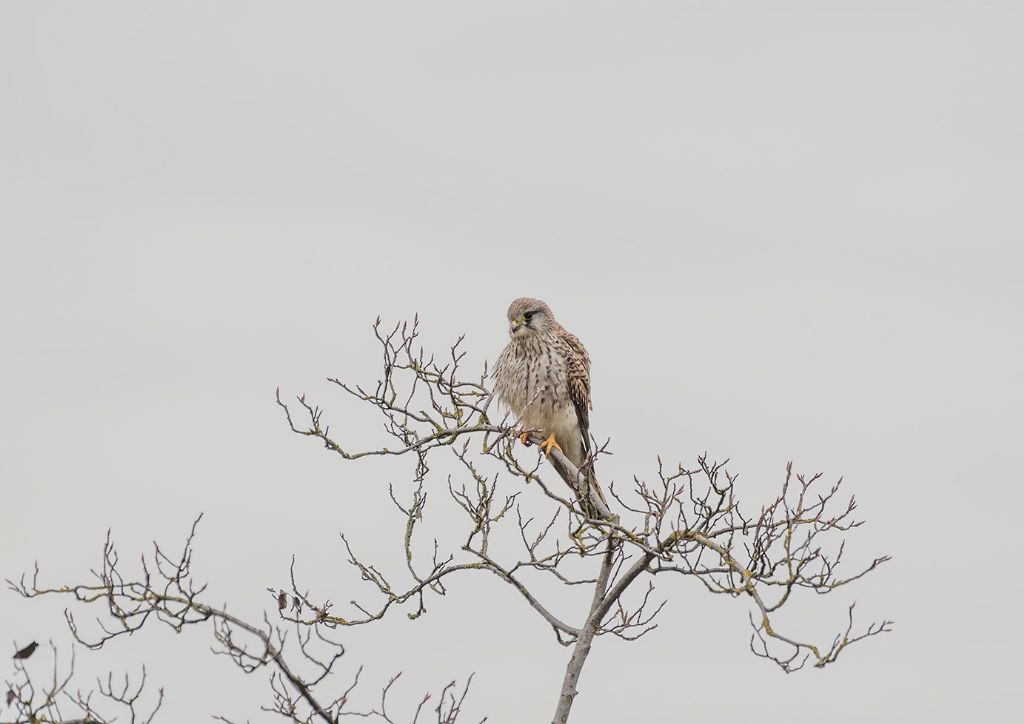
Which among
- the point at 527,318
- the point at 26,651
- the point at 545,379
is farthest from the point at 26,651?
the point at 527,318

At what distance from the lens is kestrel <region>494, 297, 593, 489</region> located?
10.6 m

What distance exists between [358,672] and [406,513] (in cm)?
139

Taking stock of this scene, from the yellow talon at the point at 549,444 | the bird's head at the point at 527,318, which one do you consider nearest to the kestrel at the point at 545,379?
the bird's head at the point at 527,318

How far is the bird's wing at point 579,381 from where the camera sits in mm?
10648

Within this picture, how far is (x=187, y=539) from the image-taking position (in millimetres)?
6836

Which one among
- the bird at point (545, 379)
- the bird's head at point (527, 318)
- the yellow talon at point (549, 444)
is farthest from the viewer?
the bird's head at point (527, 318)

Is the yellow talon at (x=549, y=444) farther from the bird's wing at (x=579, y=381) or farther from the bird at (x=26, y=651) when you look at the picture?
the bird at (x=26, y=651)

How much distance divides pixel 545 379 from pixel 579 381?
297mm

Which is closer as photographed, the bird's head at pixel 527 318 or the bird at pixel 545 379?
the bird at pixel 545 379

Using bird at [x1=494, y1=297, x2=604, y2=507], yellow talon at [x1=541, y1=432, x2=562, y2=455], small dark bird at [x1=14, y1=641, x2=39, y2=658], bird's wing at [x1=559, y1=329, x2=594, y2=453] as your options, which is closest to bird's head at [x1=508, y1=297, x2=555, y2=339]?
bird at [x1=494, y1=297, x2=604, y2=507]

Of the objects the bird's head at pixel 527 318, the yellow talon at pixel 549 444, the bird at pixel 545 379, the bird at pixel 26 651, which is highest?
the bird's head at pixel 527 318

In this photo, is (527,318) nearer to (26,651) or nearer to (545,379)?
(545,379)

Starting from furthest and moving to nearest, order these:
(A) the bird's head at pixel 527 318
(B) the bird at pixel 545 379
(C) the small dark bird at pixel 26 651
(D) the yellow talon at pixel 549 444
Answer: (A) the bird's head at pixel 527 318 < (B) the bird at pixel 545 379 < (D) the yellow talon at pixel 549 444 < (C) the small dark bird at pixel 26 651

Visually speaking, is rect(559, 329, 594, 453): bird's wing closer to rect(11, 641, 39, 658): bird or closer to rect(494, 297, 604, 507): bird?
rect(494, 297, 604, 507): bird
